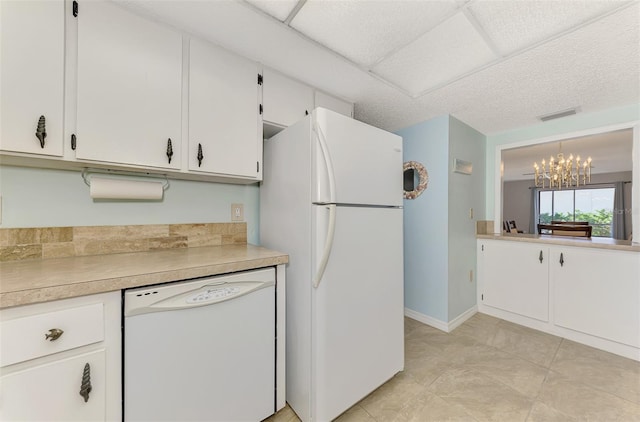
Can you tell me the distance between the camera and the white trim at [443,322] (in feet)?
7.99

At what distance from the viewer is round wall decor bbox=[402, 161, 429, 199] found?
8.54ft

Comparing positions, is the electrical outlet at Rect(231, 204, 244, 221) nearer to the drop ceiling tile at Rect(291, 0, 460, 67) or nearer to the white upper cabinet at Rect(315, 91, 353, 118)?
the white upper cabinet at Rect(315, 91, 353, 118)

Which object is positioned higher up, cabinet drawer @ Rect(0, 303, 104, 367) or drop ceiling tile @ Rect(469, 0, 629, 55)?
drop ceiling tile @ Rect(469, 0, 629, 55)

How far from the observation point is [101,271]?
3.24ft

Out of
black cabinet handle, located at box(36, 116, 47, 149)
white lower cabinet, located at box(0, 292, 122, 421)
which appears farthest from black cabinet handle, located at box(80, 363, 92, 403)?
black cabinet handle, located at box(36, 116, 47, 149)

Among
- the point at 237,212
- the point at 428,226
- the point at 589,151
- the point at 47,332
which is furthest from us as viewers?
the point at 589,151

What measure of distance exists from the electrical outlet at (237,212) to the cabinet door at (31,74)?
96 cm

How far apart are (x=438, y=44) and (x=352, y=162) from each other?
0.88 metres

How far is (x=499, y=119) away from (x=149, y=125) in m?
3.12

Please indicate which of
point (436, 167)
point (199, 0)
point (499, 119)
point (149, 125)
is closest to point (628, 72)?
point (499, 119)

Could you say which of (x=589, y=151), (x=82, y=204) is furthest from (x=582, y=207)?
(x=82, y=204)

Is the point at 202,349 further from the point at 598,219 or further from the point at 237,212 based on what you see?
the point at 598,219

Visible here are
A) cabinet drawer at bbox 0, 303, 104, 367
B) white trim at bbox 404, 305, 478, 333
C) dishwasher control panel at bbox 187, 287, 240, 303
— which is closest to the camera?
cabinet drawer at bbox 0, 303, 104, 367

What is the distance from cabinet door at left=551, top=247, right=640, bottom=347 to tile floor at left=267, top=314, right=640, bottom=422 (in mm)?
196
